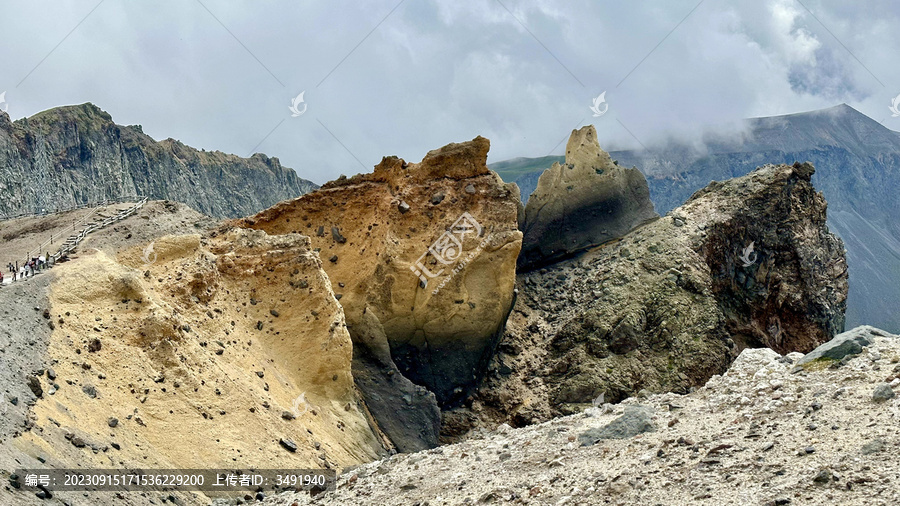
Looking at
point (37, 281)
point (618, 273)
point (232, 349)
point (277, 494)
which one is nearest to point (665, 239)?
point (618, 273)

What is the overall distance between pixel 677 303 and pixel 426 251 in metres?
9.30

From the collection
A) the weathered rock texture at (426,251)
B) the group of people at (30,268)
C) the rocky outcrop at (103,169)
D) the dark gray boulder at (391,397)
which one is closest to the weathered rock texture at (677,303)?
the weathered rock texture at (426,251)

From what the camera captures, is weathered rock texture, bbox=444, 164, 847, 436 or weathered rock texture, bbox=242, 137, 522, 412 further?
weathered rock texture, bbox=444, 164, 847, 436

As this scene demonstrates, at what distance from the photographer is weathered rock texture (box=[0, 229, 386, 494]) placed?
16312mm

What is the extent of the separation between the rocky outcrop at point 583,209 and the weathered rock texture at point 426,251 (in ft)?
18.5

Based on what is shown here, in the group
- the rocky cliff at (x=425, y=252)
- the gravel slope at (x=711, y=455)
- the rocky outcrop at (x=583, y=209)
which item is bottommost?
the gravel slope at (x=711, y=455)

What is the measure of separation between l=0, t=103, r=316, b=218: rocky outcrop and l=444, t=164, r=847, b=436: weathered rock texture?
37238 millimetres

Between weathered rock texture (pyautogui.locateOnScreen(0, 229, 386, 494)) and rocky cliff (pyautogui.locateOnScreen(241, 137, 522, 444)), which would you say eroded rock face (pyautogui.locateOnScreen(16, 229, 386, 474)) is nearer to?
weathered rock texture (pyautogui.locateOnScreen(0, 229, 386, 494))

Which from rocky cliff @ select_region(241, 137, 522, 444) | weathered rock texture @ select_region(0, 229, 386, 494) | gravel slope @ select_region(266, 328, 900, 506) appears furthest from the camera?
rocky cliff @ select_region(241, 137, 522, 444)

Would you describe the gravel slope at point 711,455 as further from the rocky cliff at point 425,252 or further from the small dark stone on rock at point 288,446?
the rocky cliff at point 425,252

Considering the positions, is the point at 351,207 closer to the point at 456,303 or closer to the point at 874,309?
the point at 456,303

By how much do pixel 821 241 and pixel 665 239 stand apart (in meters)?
6.80

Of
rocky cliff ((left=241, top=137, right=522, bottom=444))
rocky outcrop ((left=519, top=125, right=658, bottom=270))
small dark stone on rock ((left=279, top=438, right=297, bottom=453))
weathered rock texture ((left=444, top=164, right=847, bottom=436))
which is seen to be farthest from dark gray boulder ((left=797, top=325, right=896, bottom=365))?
rocky outcrop ((left=519, top=125, right=658, bottom=270))

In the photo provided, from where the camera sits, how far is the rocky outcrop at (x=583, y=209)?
36.6 meters
